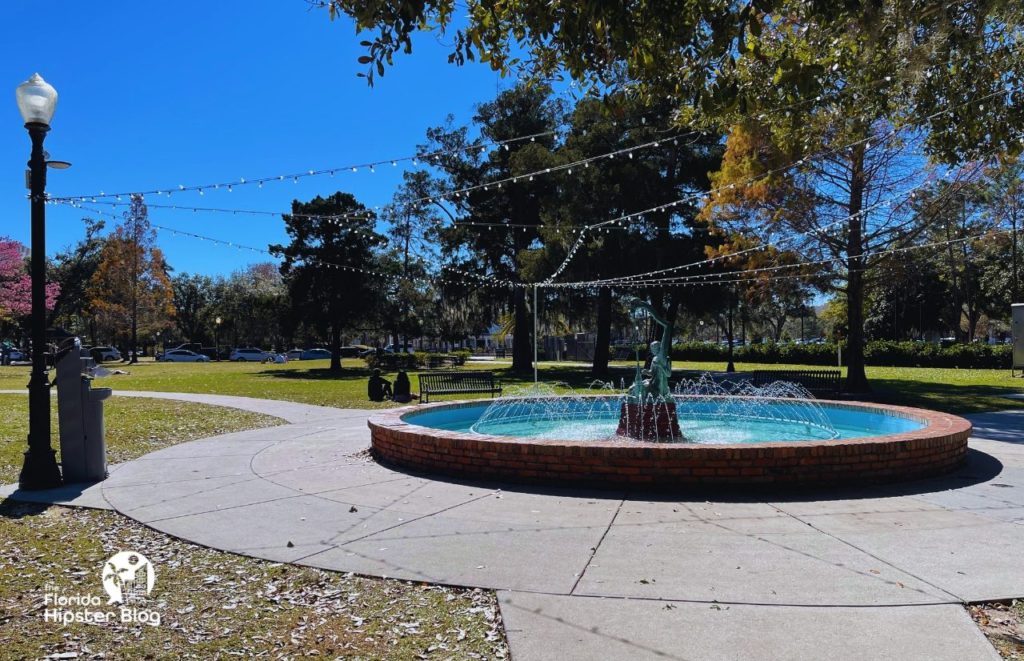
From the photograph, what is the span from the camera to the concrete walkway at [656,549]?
11.9 ft

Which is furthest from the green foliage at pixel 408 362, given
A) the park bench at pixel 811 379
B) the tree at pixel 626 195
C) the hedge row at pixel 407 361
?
the park bench at pixel 811 379

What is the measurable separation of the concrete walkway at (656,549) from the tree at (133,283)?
47969 millimetres

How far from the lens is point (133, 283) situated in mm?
49875

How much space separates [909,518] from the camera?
231 inches

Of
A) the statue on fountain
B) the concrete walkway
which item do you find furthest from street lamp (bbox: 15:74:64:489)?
the statue on fountain

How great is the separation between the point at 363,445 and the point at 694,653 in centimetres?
765

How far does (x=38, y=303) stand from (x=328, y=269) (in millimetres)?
32739

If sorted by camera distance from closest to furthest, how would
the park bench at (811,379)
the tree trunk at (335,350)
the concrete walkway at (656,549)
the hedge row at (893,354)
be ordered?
1. the concrete walkway at (656,549)
2. the park bench at (811,379)
3. the hedge row at (893,354)
4. the tree trunk at (335,350)

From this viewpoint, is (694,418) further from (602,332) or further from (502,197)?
(502,197)

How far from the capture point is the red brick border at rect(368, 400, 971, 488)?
6902 millimetres

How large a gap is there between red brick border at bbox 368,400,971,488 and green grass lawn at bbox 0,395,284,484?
5.45m

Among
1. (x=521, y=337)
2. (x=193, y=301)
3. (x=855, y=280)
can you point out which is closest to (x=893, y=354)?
(x=521, y=337)

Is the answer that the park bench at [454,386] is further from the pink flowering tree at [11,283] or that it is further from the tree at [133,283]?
the tree at [133,283]

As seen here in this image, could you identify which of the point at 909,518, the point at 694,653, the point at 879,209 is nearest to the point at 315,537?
the point at 694,653
